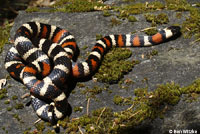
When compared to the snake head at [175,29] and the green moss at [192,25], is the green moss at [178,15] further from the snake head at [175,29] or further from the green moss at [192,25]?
the snake head at [175,29]

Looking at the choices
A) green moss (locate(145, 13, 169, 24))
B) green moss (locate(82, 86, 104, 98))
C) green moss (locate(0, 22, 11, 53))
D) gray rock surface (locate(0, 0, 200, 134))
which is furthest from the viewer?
green moss (locate(0, 22, 11, 53))

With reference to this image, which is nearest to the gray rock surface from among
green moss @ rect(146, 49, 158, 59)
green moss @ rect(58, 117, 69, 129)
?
green moss @ rect(146, 49, 158, 59)

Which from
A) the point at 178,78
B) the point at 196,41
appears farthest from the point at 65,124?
the point at 196,41

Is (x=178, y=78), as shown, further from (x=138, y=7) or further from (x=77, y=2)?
(x=77, y=2)

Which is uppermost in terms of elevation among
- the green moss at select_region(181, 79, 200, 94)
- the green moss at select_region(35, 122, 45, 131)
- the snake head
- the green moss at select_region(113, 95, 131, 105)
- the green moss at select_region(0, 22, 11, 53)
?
the green moss at select_region(0, 22, 11, 53)

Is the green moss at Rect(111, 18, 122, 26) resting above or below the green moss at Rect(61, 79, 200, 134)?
above

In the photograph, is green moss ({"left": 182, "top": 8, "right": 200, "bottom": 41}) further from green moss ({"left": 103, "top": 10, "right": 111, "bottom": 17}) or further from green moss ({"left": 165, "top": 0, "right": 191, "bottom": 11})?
green moss ({"left": 103, "top": 10, "right": 111, "bottom": 17})
